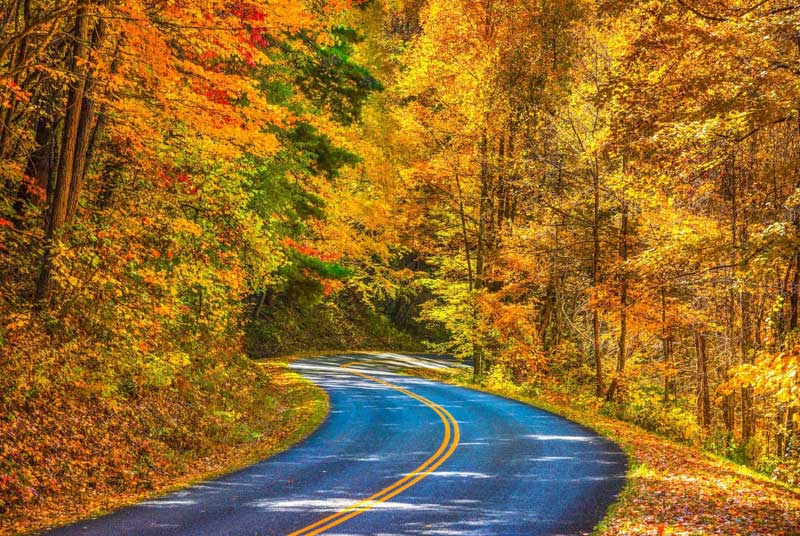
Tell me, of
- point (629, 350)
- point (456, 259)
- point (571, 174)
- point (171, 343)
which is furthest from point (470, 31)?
point (171, 343)

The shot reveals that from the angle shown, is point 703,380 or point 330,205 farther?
point 330,205

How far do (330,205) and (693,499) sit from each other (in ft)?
57.8

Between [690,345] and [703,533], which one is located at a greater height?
[690,345]

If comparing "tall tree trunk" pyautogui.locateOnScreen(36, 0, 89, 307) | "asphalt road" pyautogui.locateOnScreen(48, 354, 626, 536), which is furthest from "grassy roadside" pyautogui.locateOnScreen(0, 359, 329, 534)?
"tall tree trunk" pyautogui.locateOnScreen(36, 0, 89, 307)

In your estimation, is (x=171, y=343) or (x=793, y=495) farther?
(x=171, y=343)

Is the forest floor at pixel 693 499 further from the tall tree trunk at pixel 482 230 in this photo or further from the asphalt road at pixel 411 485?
the tall tree trunk at pixel 482 230

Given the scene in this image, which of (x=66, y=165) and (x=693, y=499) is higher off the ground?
(x=66, y=165)

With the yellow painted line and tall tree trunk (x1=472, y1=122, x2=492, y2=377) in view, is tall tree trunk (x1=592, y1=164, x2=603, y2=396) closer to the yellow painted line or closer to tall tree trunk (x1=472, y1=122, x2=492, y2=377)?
tall tree trunk (x1=472, y1=122, x2=492, y2=377)

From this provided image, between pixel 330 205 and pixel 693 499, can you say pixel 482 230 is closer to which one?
pixel 330 205

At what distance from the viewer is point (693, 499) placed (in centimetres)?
1051

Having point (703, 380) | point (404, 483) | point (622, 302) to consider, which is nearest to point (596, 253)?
point (622, 302)

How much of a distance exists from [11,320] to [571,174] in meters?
18.3

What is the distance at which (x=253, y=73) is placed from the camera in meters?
19.6

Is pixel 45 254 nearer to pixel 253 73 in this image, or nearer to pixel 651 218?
pixel 253 73
